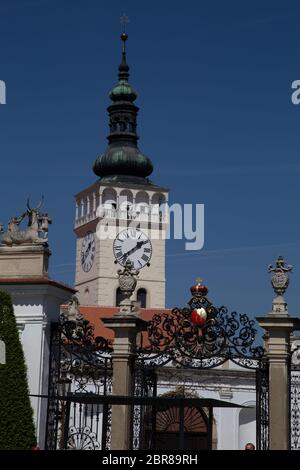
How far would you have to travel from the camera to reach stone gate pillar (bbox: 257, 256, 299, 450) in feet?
69.1

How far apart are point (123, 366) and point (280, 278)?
3.81 meters

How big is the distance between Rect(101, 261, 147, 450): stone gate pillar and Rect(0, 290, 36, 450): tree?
7.29 ft

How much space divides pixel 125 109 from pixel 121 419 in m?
60.5

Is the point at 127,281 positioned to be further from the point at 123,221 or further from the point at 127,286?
the point at 123,221

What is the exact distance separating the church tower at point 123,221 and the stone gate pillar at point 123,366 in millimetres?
60746

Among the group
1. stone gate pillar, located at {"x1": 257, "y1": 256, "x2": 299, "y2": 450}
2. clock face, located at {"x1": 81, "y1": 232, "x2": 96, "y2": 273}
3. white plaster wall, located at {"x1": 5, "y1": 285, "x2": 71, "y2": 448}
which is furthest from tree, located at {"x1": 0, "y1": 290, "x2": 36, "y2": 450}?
clock face, located at {"x1": 81, "y1": 232, "x2": 96, "y2": 273}

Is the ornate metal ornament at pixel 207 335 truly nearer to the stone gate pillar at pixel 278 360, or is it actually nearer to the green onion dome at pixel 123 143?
the stone gate pillar at pixel 278 360

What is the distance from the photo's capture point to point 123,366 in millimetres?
21562

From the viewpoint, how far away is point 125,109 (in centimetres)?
8031

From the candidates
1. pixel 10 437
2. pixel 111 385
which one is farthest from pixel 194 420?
pixel 10 437

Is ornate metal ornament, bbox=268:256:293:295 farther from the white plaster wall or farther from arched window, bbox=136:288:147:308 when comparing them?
arched window, bbox=136:288:147:308

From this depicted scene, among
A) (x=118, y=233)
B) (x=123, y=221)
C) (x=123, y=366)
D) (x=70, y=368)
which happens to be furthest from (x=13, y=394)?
(x=123, y=221)

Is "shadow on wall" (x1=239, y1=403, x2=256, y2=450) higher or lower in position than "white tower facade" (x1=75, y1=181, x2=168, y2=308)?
lower
